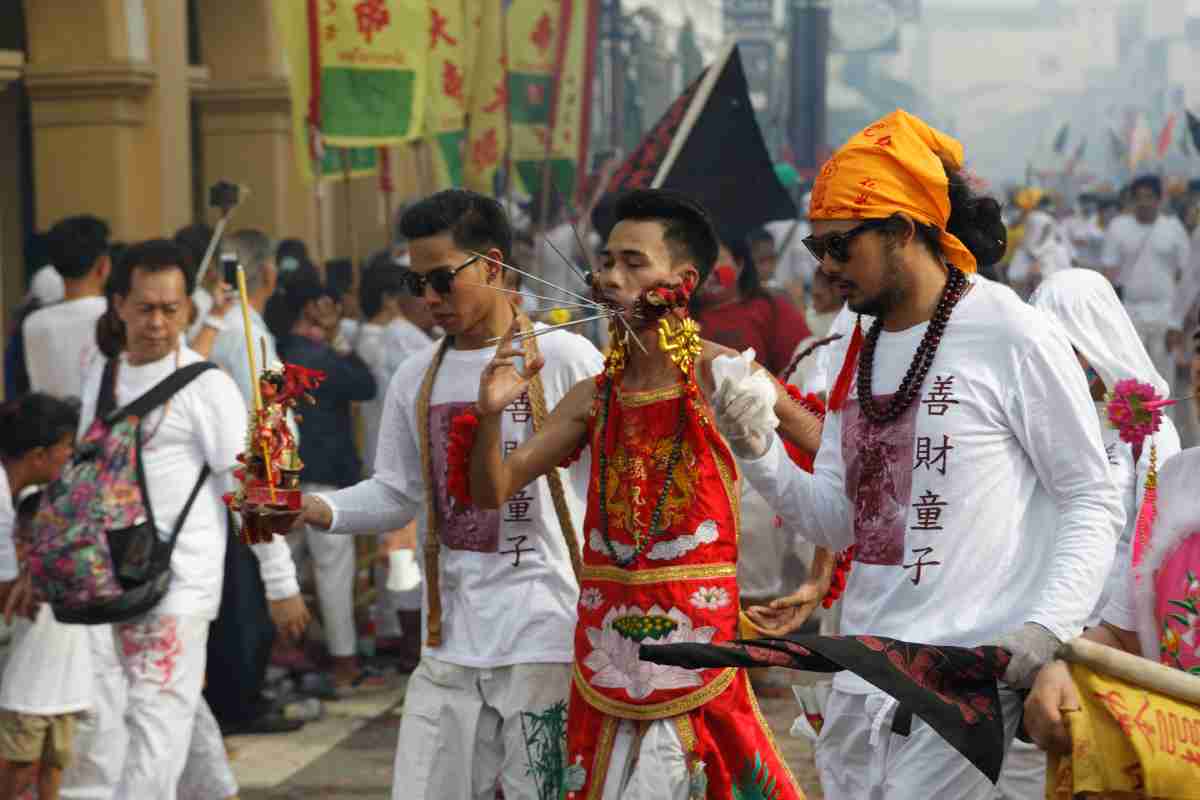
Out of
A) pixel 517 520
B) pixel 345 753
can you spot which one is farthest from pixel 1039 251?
pixel 517 520

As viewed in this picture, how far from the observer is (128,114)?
14.4 m

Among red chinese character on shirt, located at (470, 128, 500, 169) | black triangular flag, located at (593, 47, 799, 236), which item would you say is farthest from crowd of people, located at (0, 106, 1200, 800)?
red chinese character on shirt, located at (470, 128, 500, 169)

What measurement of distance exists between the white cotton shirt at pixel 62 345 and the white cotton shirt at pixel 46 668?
183cm

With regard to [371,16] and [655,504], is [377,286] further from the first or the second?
[655,504]

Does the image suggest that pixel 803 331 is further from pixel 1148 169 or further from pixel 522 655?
pixel 1148 169

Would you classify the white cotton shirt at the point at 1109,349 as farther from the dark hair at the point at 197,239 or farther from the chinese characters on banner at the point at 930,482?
the dark hair at the point at 197,239

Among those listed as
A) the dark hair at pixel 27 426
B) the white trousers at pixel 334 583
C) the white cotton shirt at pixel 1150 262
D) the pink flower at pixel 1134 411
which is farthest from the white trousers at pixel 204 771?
the white cotton shirt at pixel 1150 262

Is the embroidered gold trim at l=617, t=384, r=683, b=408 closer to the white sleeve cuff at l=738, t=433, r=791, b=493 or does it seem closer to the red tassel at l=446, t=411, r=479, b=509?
the red tassel at l=446, t=411, r=479, b=509

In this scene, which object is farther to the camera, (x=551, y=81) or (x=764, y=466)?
(x=551, y=81)

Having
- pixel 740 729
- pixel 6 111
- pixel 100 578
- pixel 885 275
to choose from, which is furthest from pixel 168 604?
pixel 6 111

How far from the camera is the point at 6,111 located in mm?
15789

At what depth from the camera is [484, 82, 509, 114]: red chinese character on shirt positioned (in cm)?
1358

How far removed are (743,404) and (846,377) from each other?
0.50 metres

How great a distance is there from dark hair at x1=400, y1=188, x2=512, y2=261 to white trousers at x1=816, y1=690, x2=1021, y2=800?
5.43 feet
